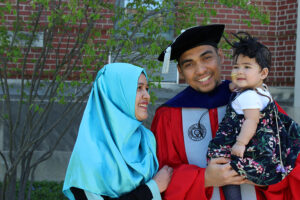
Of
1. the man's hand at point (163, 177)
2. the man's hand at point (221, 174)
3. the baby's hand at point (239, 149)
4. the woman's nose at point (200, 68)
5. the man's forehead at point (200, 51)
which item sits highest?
the man's forehead at point (200, 51)

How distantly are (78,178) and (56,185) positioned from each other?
4.02m

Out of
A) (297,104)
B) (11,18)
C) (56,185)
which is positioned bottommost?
(56,185)

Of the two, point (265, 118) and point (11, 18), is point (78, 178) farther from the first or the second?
point (11, 18)

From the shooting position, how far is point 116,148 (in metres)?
2.51

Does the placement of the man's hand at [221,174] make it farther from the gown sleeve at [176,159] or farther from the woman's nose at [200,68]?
the woman's nose at [200,68]

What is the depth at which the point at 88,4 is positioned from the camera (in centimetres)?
431

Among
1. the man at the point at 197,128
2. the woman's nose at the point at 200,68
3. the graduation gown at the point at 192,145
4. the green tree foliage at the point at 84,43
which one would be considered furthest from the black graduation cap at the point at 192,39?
the green tree foliage at the point at 84,43

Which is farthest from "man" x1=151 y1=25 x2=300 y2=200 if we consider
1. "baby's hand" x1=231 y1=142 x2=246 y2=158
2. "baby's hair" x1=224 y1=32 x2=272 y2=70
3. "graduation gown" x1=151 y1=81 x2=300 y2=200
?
"baby's hair" x1=224 y1=32 x2=272 y2=70

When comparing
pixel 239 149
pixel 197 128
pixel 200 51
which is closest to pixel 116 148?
pixel 197 128

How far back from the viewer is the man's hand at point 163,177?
101 inches

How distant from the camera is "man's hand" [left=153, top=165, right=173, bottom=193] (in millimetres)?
2576

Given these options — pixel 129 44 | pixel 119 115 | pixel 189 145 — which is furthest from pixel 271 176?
pixel 129 44

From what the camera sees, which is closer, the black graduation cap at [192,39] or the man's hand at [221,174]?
the man's hand at [221,174]

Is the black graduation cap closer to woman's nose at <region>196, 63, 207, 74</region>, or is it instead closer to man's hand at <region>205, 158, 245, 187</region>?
woman's nose at <region>196, 63, 207, 74</region>
